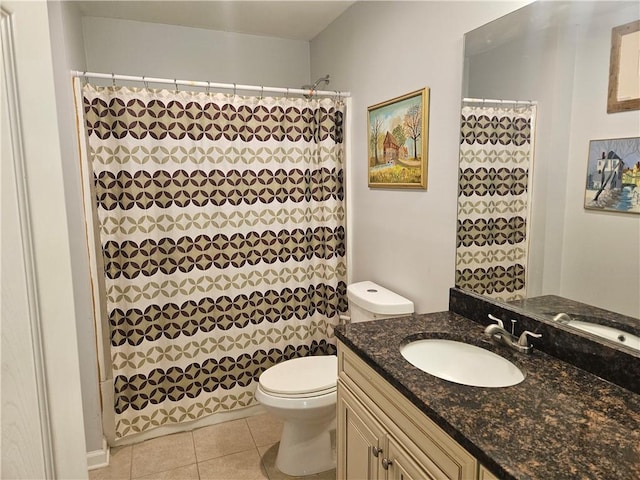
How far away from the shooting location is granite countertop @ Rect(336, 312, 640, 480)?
82 centimetres

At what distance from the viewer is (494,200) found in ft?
5.27

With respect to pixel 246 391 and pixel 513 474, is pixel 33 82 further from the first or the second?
pixel 246 391

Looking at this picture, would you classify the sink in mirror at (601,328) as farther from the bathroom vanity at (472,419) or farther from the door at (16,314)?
the door at (16,314)

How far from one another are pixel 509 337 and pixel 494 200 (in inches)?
20.7

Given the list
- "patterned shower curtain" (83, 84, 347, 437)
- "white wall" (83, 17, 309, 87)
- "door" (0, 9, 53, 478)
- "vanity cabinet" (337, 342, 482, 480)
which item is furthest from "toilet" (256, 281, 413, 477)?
"white wall" (83, 17, 309, 87)

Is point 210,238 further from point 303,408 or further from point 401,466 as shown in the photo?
point 401,466

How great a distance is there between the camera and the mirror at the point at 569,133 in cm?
113

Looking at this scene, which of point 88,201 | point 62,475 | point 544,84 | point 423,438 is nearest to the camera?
point 62,475

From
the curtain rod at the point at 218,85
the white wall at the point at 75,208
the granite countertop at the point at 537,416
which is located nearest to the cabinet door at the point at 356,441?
the granite countertop at the point at 537,416

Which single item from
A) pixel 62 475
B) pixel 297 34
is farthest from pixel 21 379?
pixel 297 34

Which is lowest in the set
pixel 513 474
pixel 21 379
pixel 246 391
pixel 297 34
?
pixel 246 391

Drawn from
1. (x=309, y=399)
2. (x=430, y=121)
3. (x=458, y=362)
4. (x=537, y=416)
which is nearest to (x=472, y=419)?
(x=537, y=416)

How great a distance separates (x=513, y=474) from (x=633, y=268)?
68 centimetres

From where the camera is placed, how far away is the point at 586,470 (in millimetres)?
792
